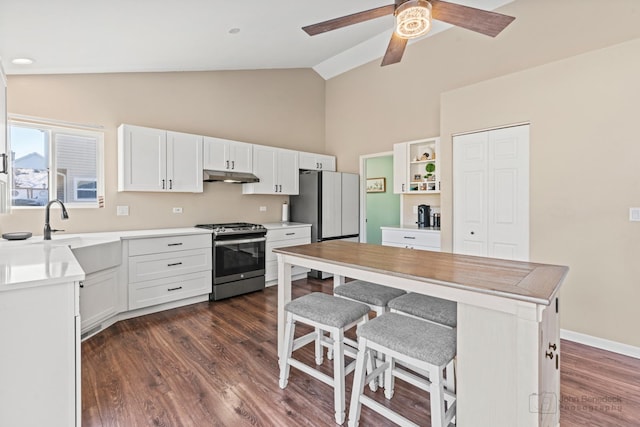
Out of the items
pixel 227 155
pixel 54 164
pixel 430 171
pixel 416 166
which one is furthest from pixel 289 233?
pixel 54 164

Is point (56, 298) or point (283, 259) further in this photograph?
point (283, 259)

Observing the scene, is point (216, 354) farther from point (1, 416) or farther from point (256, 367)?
point (1, 416)

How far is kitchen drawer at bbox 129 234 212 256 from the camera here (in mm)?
3373

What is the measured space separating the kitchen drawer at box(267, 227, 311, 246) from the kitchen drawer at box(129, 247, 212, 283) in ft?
3.13

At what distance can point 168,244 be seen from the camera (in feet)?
11.8

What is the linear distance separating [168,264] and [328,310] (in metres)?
2.41

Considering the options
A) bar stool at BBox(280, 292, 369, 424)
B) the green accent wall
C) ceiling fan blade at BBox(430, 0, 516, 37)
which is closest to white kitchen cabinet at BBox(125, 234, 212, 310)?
bar stool at BBox(280, 292, 369, 424)

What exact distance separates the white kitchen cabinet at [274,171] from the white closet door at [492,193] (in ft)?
8.02

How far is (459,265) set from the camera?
1.80 metres

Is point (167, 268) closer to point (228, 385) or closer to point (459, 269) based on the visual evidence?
point (228, 385)

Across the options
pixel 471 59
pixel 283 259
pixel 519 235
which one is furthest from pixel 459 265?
pixel 471 59

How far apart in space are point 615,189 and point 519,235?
0.83 metres

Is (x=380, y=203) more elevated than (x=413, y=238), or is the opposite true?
(x=380, y=203)

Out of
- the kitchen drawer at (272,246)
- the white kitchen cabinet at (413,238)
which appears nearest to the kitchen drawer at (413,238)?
the white kitchen cabinet at (413,238)
